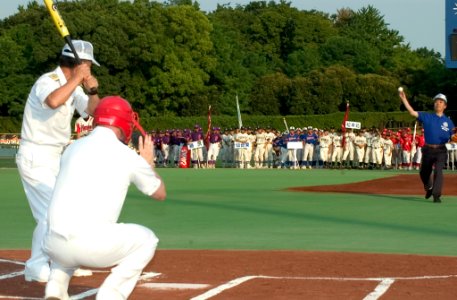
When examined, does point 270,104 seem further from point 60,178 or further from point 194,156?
point 60,178

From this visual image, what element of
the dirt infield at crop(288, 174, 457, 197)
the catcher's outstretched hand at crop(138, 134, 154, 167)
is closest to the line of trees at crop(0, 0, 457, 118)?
the dirt infield at crop(288, 174, 457, 197)

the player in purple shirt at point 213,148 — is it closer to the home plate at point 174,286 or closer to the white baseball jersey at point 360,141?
the white baseball jersey at point 360,141

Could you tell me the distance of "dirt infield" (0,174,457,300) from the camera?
888cm

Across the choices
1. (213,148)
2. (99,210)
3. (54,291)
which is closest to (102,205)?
(99,210)

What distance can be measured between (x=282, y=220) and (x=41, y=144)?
7.57 meters

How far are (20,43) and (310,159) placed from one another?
177ft

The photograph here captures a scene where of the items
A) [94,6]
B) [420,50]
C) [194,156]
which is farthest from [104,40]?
[420,50]

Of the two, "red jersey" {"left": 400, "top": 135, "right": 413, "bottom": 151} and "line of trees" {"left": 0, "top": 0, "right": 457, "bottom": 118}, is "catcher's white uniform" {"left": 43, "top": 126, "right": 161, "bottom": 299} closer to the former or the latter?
"red jersey" {"left": 400, "top": 135, "right": 413, "bottom": 151}

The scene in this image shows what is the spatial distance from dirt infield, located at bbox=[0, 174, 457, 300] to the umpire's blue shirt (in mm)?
8548

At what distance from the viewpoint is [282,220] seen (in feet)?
54.9

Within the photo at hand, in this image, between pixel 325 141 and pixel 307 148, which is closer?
pixel 325 141

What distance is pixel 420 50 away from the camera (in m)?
126

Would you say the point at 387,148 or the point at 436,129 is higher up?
the point at 436,129

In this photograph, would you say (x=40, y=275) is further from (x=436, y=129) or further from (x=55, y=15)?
(x=436, y=129)
